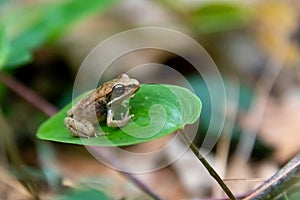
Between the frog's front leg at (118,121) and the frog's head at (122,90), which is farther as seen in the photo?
the frog's head at (122,90)

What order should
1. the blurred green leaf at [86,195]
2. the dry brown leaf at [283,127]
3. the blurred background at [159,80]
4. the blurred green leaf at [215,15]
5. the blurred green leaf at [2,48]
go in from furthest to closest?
the blurred green leaf at [215,15] < the dry brown leaf at [283,127] < the blurred background at [159,80] < the blurred green leaf at [2,48] < the blurred green leaf at [86,195]

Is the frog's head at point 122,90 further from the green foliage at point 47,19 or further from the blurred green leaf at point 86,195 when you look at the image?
the green foliage at point 47,19

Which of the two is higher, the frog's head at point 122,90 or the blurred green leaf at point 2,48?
the blurred green leaf at point 2,48

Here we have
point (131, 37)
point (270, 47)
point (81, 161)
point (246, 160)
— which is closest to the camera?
point (246, 160)

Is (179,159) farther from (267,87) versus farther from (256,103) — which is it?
(267,87)

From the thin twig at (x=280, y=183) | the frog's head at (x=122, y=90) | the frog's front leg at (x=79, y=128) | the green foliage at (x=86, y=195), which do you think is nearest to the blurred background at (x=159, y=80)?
the green foliage at (x=86, y=195)

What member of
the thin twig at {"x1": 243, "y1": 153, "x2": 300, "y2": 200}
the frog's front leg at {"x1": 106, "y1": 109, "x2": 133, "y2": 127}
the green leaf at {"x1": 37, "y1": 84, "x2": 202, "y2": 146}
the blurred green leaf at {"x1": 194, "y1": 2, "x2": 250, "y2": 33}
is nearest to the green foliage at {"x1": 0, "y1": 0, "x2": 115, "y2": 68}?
→ the blurred green leaf at {"x1": 194, "y1": 2, "x2": 250, "y2": 33}

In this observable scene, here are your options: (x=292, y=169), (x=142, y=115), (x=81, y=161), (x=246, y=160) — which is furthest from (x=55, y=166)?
(x=292, y=169)
